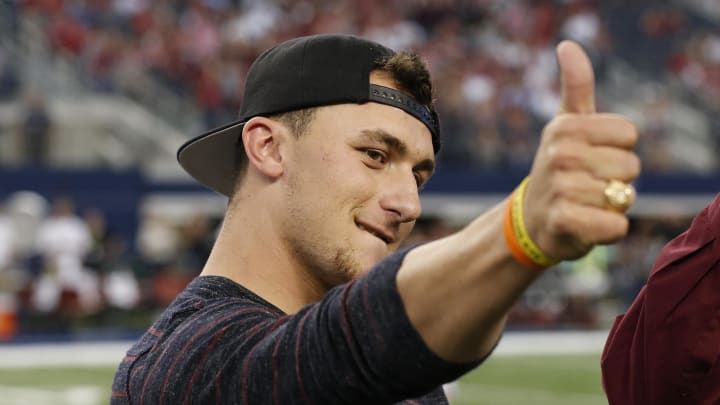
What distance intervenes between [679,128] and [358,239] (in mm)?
17527

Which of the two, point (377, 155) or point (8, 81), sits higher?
point (377, 155)

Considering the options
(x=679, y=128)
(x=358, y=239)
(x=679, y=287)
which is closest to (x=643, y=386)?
(x=679, y=287)

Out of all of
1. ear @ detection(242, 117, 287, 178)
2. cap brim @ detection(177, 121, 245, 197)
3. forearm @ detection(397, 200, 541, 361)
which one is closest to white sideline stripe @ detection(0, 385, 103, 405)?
cap brim @ detection(177, 121, 245, 197)

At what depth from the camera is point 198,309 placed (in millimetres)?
2184

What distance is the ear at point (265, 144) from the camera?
2322 mm

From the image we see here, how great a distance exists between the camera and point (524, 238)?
1.57 m

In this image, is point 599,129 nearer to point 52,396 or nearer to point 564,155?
point 564,155

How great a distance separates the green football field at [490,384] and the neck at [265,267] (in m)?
7.60

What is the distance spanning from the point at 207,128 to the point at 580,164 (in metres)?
15.8

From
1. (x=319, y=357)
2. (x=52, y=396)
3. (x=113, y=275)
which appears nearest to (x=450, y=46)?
(x=113, y=275)

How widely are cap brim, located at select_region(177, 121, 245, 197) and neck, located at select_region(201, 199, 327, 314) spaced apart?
0.19 m

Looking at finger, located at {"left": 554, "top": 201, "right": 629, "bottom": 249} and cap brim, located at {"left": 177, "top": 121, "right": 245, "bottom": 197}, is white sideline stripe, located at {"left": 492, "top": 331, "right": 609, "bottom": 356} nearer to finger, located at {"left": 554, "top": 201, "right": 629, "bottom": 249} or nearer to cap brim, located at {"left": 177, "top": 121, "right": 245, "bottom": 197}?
cap brim, located at {"left": 177, "top": 121, "right": 245, "bottom": 197}

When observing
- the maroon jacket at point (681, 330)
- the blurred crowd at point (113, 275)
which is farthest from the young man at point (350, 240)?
the blurred crowd at point (113, 275)

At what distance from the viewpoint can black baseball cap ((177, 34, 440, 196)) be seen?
7.38 ft
